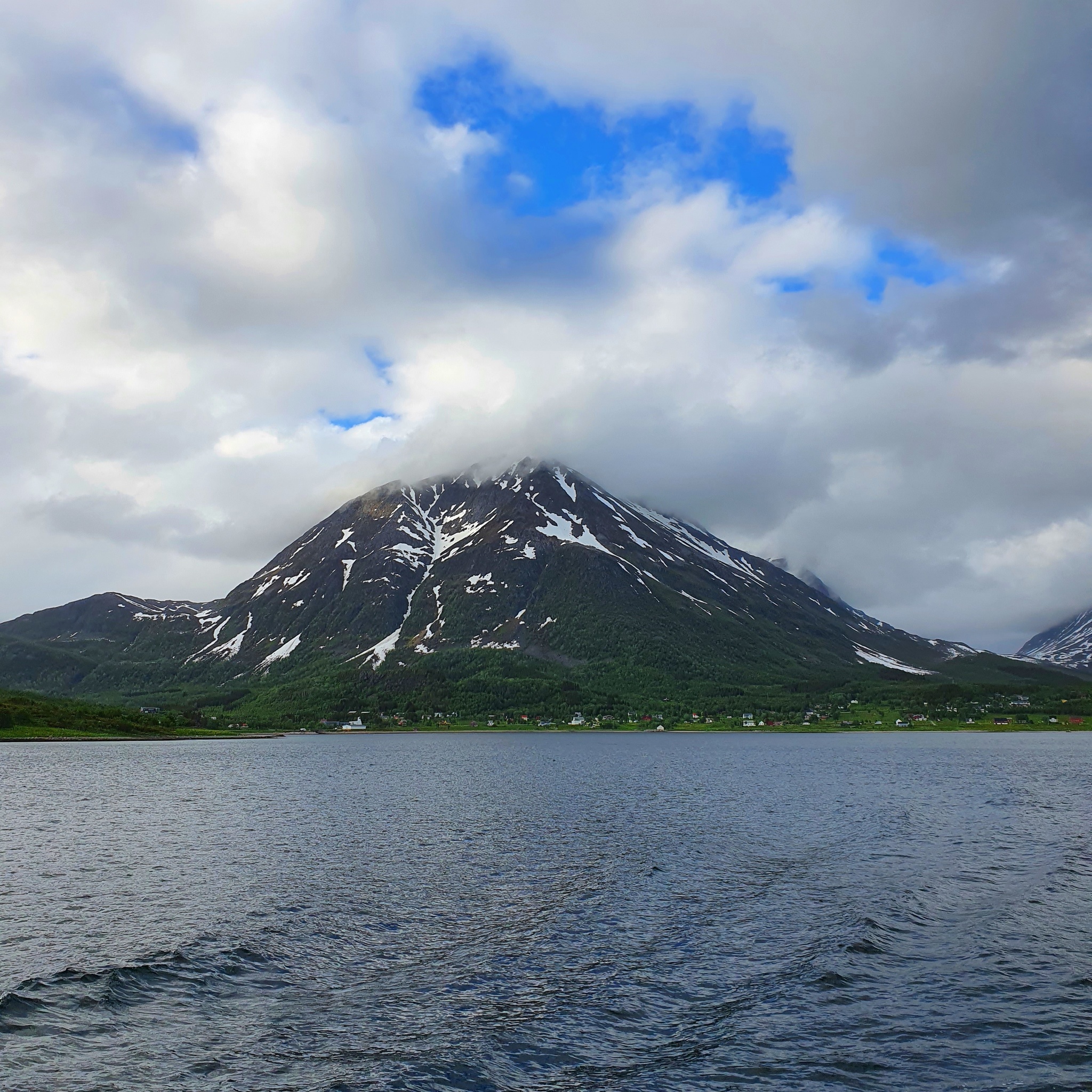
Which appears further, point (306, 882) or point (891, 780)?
point (891, 780)

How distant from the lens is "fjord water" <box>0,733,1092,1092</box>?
80.2 feet

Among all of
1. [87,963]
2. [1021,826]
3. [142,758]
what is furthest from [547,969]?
[142,758]

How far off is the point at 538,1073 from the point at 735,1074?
5457 millimetres

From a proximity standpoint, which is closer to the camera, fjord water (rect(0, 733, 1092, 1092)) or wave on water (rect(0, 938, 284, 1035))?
fjord water (rect(0, 733, 1092, 1092))

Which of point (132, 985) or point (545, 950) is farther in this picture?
point (545, 950)

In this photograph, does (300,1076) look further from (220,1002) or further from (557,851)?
(557,851)

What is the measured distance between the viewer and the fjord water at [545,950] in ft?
80.2

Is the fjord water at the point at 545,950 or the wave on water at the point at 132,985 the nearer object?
the fjord water at the point at 545,950

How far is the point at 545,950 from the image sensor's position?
35.6 m

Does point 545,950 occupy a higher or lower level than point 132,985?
lower

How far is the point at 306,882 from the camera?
48594 millimetres

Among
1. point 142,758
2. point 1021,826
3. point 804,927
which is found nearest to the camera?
point 804,927

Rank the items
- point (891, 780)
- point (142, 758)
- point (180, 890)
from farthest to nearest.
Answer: point (142, 758)
point (891, 780)
point (180, 890)

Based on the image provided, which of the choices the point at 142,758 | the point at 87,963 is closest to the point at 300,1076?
the point at 87,963
